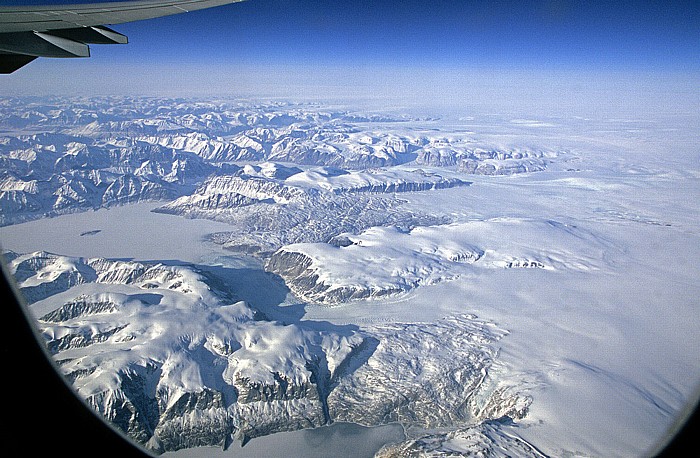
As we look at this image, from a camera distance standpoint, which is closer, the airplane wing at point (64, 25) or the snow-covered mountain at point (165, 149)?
the airplane wing at point (64, 25)

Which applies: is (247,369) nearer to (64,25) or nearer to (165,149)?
(64,25)

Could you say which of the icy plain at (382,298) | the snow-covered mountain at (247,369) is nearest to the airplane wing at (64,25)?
the icy plain at (382,298)

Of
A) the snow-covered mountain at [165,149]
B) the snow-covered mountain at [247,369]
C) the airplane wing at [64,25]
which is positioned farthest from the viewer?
the snow-covered mountain at [165,149]

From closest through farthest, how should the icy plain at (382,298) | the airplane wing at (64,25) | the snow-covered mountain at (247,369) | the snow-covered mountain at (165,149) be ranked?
the airplane wing at (64,25) < the icy plain at (382,298) < the snow-covered mountain at (247,369) < the snow-covered mountain at (165,149)

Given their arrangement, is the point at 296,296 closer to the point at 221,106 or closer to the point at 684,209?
the point at 684,209

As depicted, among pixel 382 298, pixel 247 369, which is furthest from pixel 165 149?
pixel 247 369

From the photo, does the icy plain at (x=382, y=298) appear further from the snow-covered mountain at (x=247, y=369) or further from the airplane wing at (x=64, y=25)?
the airplane wing at (x=64, y=25)

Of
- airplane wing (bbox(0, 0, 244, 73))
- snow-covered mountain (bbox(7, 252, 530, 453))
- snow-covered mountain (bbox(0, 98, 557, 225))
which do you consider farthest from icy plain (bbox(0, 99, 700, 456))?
airplane wing (bbox(0, 0, 244, 73))

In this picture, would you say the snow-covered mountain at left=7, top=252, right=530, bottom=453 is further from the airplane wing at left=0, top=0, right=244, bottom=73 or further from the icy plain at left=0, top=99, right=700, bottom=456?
the airplane wing at left=0, top=0, right=244, bottom=73
